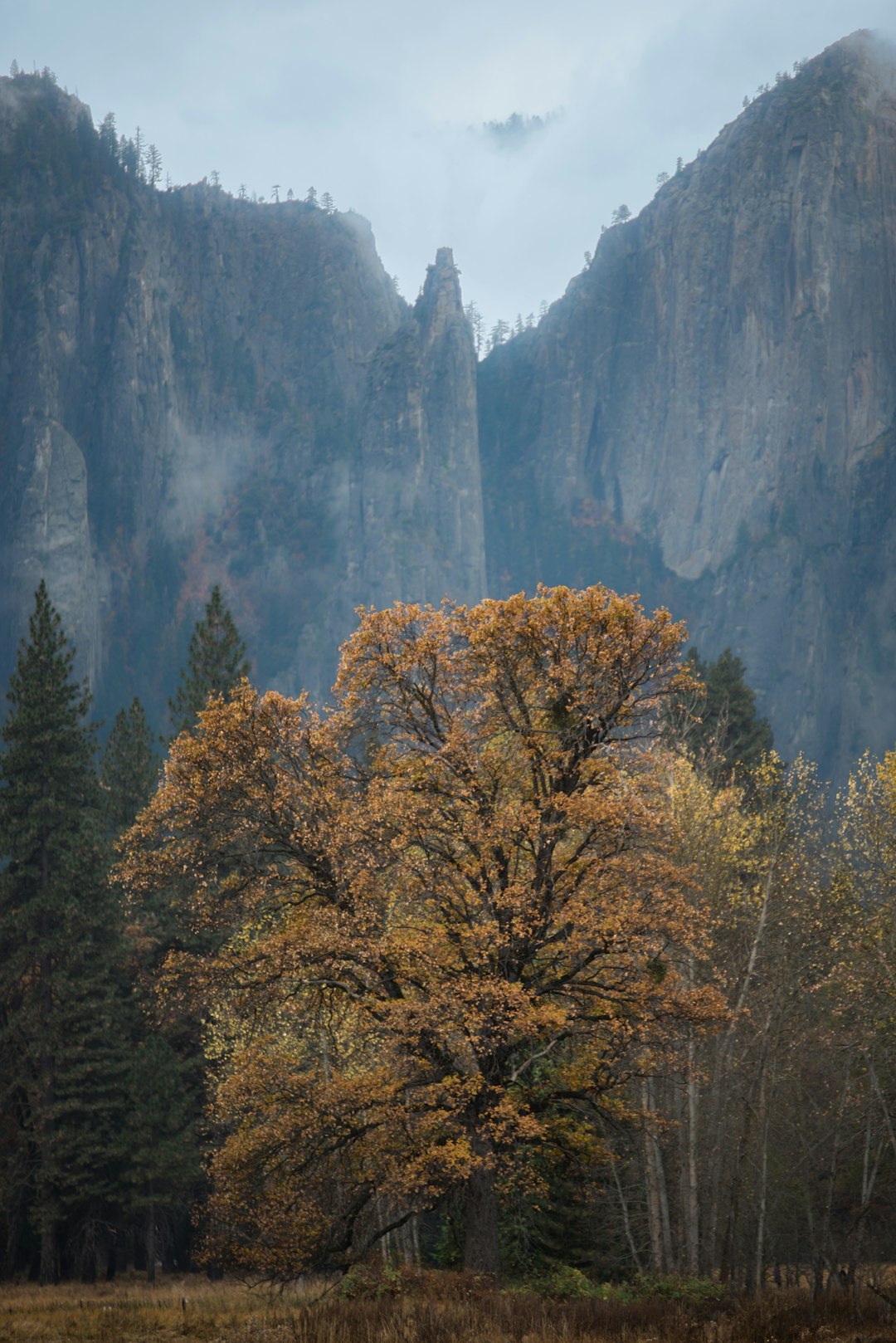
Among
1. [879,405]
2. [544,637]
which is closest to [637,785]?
[544,637]

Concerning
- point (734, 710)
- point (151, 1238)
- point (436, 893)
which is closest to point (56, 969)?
point (151, 1238)

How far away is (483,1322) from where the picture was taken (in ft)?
45.7

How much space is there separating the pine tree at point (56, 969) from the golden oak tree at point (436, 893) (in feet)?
50.3

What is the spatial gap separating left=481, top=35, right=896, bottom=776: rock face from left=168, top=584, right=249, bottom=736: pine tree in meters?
82.2

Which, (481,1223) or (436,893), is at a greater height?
(436,893)

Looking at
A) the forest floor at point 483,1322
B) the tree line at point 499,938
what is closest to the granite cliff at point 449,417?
the tree line at point 499,938

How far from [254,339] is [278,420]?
51.5 ft

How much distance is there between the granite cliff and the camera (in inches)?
5197

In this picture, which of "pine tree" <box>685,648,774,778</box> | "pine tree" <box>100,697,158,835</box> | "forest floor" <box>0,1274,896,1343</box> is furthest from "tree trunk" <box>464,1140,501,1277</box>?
"pine tree" <box>100,697,158,835</box>

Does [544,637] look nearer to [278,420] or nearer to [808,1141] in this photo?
[808,1141]

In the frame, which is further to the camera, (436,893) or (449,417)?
(449,417)

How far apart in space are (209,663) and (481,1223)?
3809 centimetres

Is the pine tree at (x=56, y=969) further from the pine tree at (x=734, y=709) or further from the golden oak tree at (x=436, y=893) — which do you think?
the pine tree at (x=734, y=709)

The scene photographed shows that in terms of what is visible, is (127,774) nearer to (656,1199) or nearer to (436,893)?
(656,1199)
